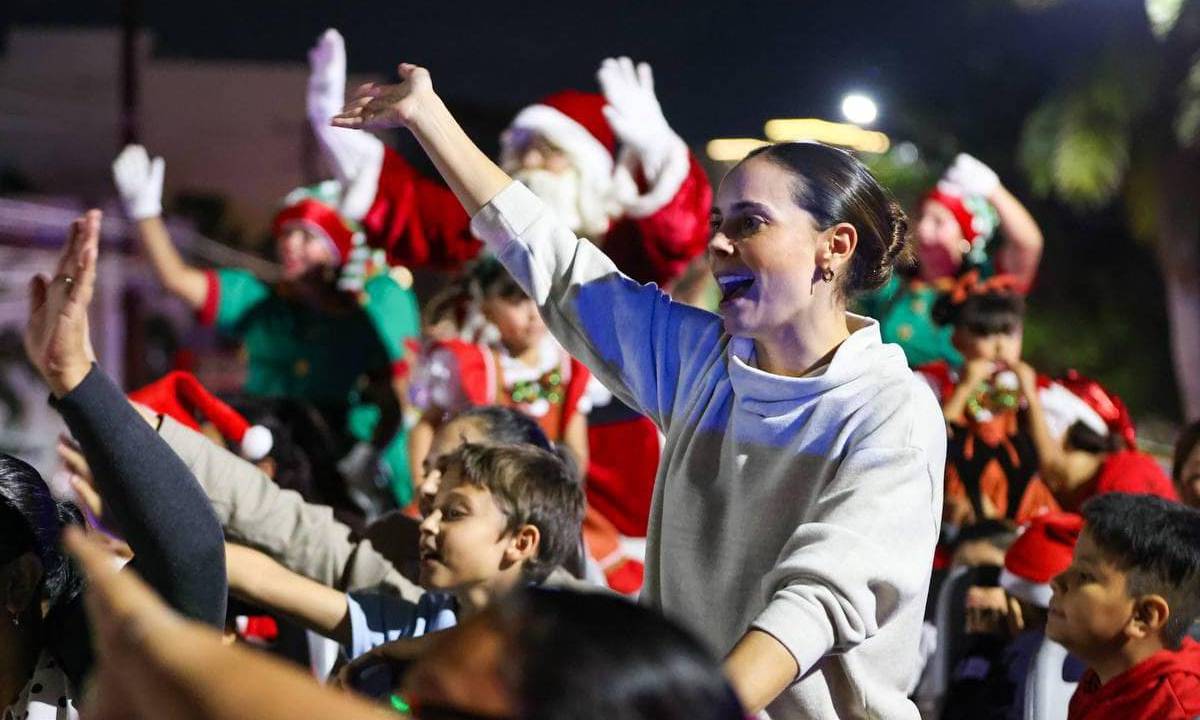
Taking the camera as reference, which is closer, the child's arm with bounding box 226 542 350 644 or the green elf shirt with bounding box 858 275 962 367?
the child's arm with bounding box 226 542 350 644

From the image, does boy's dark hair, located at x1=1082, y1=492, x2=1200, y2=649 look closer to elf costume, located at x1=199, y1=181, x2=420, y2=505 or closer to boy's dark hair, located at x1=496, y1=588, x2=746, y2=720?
boy's dark hair, located at x1=496, y1=588, x2=746, y2=720

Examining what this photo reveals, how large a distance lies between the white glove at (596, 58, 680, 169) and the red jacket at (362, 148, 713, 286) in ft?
0.54

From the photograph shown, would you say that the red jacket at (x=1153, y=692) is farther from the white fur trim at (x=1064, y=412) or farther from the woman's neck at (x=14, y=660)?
the white fur trim at (x=1064, y=412)

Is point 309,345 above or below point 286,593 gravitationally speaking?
below

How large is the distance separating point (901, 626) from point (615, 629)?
1059mm

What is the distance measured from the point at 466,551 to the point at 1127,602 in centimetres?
126

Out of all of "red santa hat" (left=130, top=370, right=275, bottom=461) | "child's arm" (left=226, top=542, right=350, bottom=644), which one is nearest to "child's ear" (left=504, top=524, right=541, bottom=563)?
"child's arm" (left=226, top=542, right=350, bottom=644)

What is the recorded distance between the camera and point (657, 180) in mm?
5684

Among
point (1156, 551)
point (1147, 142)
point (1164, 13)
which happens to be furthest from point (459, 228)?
point (1147, 142)

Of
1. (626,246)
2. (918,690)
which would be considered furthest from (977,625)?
(626,246)

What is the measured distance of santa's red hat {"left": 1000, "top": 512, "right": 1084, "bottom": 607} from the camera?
3.93 m

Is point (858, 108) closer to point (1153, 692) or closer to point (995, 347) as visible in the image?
point (995, 347)

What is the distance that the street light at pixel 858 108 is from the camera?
8.49m

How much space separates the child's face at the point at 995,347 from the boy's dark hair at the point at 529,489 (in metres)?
2.48
